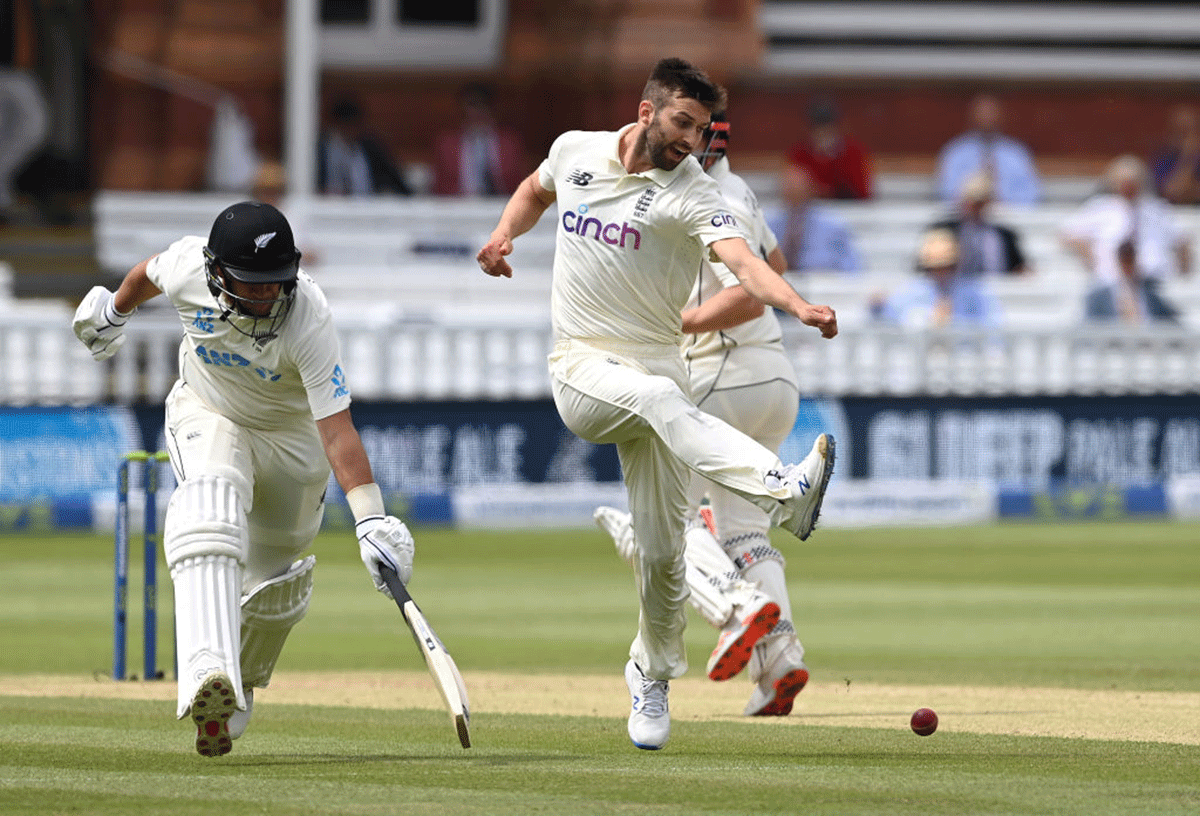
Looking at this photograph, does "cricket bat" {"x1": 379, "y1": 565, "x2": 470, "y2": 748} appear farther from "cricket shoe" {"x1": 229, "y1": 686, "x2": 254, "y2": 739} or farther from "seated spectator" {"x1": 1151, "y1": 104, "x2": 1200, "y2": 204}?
"seated spectator" {"x1": 1151, "y1": 104, "x2": 1200, "y2": 204}

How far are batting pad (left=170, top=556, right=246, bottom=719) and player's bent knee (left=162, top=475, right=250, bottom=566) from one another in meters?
0.03

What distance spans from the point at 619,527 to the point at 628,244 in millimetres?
1575

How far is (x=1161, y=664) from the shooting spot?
8.98m

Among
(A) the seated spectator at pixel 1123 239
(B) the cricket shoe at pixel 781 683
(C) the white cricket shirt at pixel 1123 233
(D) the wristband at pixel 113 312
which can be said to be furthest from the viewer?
(C) the white cricket shirt at pixel 1123 233

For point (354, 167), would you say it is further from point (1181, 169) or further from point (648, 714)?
point (648, 714)

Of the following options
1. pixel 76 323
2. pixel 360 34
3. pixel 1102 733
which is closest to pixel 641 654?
pixel 1102 733

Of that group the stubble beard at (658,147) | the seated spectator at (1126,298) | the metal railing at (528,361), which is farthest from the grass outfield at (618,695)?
the seated spectator at (1126,298)

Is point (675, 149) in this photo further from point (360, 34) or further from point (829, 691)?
point (360, 34)

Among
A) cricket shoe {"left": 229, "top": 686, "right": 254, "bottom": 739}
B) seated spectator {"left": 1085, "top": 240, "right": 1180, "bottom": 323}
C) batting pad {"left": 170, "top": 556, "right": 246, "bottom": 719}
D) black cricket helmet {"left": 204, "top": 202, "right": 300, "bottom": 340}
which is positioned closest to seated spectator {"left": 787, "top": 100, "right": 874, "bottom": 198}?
seated spectator {"left": 1085, "top": 240, "right": 1180, "bottom": 323}

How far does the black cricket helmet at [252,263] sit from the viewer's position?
6.20 metres

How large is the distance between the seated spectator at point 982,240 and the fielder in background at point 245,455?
34.5ft

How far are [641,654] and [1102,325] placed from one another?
32.0ft

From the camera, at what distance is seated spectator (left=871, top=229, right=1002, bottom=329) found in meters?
15.9

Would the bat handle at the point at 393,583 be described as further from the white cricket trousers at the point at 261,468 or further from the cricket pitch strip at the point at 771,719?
the cricket pitch strip at the point at 771,719
